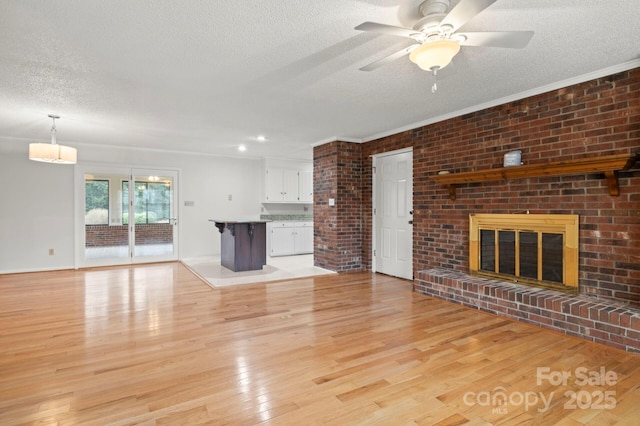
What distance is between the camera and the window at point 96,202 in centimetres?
633

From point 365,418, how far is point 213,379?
101 centimetres

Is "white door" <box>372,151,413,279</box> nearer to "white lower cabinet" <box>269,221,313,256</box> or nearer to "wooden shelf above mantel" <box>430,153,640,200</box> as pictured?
"wooden shelf above mantel" <box>430,153,640,200</box>

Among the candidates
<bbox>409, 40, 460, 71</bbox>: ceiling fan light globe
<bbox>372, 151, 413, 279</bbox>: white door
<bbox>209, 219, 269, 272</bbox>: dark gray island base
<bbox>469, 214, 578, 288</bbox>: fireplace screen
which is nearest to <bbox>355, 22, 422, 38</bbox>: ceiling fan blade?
<bbox>409, 40, 460, 71</bbox>: ceiling fan light globe

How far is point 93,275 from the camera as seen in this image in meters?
5.59

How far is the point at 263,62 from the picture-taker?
282 centimetres

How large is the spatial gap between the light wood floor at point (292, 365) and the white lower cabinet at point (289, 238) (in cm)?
377

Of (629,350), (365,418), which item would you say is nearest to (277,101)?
(365,418)

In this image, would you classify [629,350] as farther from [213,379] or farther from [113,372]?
[113,372]

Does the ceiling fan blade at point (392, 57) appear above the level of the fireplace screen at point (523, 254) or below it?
above

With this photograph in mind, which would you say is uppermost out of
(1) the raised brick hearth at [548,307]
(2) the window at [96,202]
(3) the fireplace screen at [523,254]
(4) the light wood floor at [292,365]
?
(2) the window at [96,202]

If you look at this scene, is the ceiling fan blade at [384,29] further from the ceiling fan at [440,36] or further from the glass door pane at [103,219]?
the glass door pane at [103,219]

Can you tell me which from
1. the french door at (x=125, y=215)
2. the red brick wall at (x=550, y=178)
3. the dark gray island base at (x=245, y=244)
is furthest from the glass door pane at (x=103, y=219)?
the red brick wall at (x=550, y=178)

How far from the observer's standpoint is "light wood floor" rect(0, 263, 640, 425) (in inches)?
71.9

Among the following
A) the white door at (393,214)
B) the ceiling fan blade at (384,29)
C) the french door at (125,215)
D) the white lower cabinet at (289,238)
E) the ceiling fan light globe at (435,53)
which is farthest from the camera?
the white lower cabinet at (289,238)
